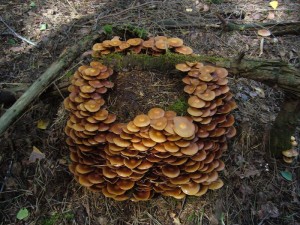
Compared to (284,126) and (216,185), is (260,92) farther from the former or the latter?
(216,185)

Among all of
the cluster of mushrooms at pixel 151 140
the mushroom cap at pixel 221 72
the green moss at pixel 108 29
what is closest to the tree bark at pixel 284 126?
the cluster of mushrooms at pixel 151 140

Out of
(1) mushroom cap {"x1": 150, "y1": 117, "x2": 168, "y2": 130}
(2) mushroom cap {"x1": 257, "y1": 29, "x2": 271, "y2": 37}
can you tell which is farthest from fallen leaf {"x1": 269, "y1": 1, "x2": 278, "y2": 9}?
(1) mushroom cap {"x1": 150, "y1": 117, "x2": 168, "y2": 130}

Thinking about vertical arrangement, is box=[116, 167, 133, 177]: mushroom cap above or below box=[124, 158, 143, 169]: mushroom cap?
below

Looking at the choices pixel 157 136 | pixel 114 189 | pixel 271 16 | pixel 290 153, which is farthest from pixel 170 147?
pixel 271 16

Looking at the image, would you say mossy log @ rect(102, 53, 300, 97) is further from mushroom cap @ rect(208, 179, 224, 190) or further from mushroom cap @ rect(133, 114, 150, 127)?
mushroom cap @ rect(208, 179, 224, 190)

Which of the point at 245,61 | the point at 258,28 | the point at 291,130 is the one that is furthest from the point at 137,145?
the point at 258,28

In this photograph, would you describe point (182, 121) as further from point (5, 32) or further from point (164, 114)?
point (5, 32)
